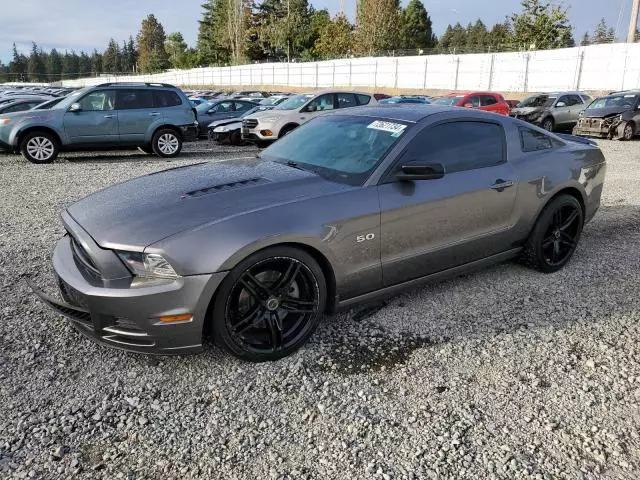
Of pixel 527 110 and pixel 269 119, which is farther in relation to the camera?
pixel 527 110

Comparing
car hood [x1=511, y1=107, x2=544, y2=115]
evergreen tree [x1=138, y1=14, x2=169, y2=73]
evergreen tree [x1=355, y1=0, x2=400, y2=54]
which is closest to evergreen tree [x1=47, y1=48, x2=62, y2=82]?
evergreen tree [x1=138, y1=14, x2=169, y2=73]

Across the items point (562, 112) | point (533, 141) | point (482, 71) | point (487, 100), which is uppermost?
point (482, 71)

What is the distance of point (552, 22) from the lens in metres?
44.6

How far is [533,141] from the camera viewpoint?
14.8 ft

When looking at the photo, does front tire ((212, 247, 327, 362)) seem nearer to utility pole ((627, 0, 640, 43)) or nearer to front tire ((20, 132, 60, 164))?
front tire ((20, 132, 60, 164))

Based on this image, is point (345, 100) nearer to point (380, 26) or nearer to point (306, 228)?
point (306, 228)

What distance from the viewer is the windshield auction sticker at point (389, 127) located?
3.74 meters

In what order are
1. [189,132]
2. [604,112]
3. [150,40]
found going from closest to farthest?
[189,132], [604,112], [150,40]

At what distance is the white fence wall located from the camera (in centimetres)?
3034

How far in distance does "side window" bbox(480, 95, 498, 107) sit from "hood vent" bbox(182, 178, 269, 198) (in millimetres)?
16699

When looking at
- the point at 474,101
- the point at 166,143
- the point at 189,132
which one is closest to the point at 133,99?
the point at 166,143

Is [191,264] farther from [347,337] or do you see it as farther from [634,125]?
[634,125]

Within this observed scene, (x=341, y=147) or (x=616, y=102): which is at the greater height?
(x=616, y=102)

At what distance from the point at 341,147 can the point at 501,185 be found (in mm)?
1340
